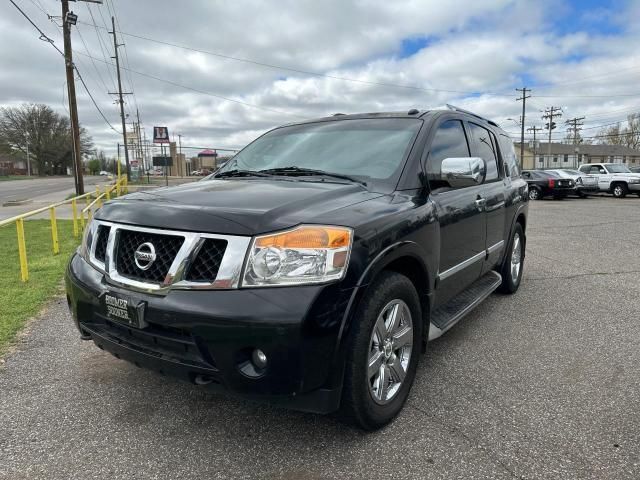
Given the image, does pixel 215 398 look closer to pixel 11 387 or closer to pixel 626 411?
pixel 11 387

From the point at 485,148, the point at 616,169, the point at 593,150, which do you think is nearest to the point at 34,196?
the point at 485,148

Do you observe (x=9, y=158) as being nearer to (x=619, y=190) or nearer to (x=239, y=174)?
(x=619, y=190)

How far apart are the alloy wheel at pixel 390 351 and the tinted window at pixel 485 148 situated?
213 cm

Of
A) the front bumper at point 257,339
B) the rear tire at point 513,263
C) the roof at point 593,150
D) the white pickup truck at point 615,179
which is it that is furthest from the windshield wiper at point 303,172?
the roof at point 593,150

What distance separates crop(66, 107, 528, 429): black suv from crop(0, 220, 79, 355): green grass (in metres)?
2.05

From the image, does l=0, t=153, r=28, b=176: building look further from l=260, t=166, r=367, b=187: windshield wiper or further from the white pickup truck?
l=260, t=166, r=367, b=187: windshield wiper

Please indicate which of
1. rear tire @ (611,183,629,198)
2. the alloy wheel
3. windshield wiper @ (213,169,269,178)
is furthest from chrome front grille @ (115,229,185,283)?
rear tire @ (611,183,629,198)

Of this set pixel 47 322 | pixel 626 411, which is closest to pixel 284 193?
pixel 626 411

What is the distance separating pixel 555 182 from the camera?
2195cm

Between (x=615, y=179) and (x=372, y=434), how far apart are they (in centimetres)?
2534

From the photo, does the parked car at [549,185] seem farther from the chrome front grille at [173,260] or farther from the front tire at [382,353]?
the chrome front grille at [173,260]

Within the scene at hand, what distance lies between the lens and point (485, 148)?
4.53 metres

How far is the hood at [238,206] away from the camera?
222 centimetres

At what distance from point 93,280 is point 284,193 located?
114 cm
